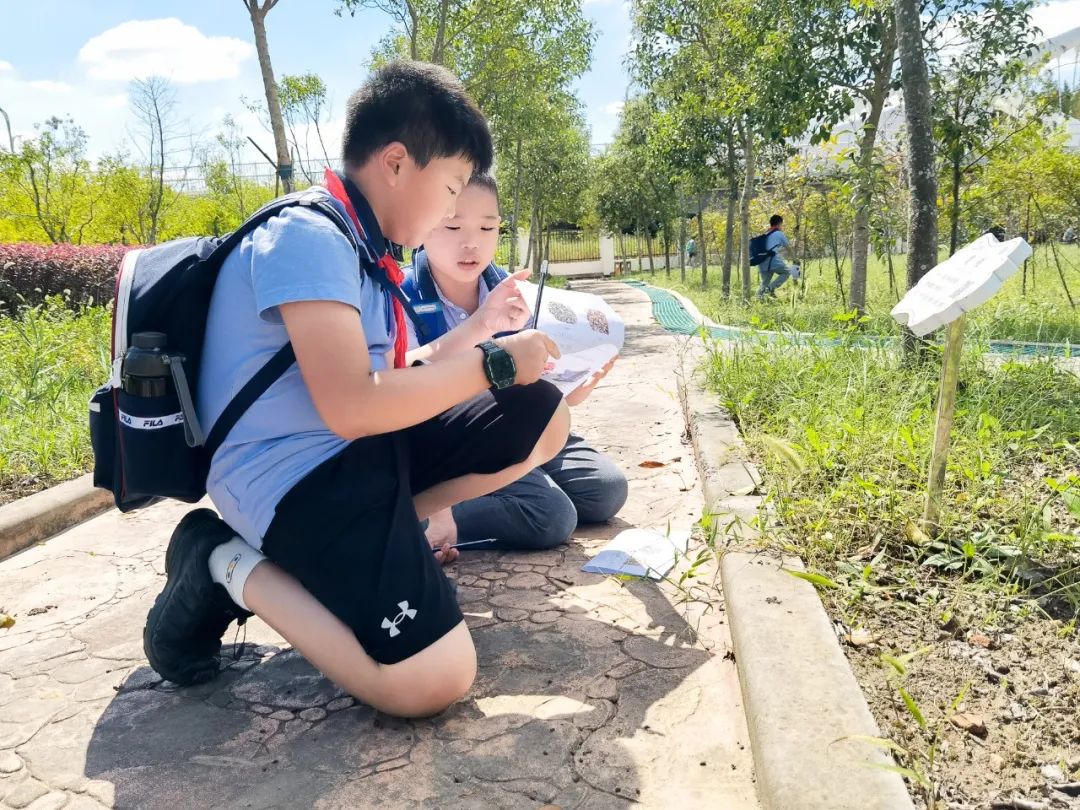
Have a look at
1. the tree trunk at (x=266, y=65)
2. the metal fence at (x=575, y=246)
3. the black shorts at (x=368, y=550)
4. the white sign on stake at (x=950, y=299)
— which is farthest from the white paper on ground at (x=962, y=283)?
the metal fence at (x=575, y=246)

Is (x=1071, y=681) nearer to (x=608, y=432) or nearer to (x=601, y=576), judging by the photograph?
(x=601, y=576)

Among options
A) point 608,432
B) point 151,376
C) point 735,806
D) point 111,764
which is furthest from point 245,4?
point 735,806

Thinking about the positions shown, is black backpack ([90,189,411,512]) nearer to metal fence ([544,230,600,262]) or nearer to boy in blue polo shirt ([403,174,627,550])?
boy in blue polo shirt ([403,174,627,550])

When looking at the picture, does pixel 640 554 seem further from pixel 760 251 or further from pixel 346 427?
pixel 760 251

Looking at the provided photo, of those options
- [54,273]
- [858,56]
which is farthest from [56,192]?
[858,56]

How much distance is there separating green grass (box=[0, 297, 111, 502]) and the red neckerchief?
2188mm

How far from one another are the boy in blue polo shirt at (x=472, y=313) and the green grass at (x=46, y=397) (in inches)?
73.1

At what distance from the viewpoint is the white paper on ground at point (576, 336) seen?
238cm

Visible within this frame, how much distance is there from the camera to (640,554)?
95.6 inches

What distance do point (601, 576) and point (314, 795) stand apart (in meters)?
1.09

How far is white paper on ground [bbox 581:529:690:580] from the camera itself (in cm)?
233

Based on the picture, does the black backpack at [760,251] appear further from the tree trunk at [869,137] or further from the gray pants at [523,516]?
the gray pants at [523,516]

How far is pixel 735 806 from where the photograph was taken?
53.2 inches

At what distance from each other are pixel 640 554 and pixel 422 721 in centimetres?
96
